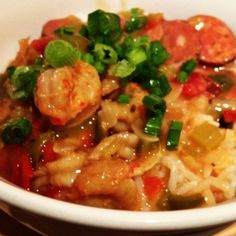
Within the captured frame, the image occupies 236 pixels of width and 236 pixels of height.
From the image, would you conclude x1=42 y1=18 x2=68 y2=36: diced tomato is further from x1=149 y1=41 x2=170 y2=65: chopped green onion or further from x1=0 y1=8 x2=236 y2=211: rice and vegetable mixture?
x1=149 y1=41 x2=170 y2=65: chopped green onion

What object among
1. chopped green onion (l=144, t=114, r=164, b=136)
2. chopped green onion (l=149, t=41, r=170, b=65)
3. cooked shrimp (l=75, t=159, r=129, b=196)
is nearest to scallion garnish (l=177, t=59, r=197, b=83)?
chopped green onion (l=149, t=41, r=170, b=65)

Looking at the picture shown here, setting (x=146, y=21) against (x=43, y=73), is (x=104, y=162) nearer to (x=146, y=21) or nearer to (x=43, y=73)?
(x=43, y=73)

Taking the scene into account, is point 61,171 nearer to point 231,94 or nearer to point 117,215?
point 117,215

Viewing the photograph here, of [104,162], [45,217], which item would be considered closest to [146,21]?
[104,162]

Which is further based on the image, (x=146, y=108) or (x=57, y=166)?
(x=146, y=108)

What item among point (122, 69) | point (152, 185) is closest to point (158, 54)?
point (122, 69)

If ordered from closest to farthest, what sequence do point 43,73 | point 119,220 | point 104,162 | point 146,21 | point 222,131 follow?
point 119,220 → point 104,162 → point 43,73 → point 222,131 → point 146,21
